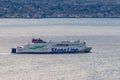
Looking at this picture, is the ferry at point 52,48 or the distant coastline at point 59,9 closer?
the ferry at point 52,48

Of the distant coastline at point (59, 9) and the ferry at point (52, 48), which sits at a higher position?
the distant coastline at point (59, 9)

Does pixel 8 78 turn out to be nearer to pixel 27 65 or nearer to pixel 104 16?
pixel 27 65

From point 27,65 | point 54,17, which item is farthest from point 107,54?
point 54,17

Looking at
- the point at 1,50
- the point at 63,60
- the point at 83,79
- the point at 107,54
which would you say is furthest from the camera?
the point at 1,50

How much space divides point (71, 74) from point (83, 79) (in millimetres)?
1736

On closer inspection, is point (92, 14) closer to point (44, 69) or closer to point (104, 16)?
point (104, 16)

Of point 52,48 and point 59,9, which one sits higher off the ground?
point 59,9

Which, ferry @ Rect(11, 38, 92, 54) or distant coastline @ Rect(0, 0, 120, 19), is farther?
distant coastline @ Rect(0, 0, 120, 19)

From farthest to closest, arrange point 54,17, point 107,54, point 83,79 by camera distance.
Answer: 1. point 54,17
2. point 107,54
3. point 83,79

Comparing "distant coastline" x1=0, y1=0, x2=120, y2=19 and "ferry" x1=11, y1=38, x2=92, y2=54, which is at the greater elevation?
"distant coastline" x1=0, y1=0, x2=120, y2=19

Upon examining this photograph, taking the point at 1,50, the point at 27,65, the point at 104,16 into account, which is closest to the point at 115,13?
the point at 104,16

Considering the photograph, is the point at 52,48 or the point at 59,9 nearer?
the point at 52,48

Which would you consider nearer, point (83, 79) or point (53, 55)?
point (83, 79)

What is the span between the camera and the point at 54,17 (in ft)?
391
